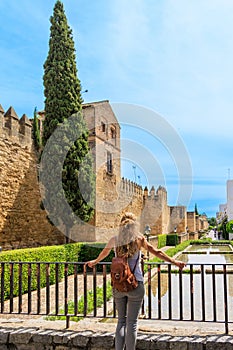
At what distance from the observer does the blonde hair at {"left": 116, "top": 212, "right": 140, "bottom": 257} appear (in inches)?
127

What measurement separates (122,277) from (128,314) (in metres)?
0.34

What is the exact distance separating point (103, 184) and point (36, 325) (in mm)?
12996

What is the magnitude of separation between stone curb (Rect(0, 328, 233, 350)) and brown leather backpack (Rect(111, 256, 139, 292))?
76cm

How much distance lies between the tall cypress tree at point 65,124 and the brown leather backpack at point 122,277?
347 inches

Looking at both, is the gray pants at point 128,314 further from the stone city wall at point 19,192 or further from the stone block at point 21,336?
the stone city wall at point 19,192

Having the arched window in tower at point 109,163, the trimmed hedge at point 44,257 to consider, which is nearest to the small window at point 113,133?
the arched window in tower at point 109,163

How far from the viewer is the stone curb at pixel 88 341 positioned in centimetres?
343

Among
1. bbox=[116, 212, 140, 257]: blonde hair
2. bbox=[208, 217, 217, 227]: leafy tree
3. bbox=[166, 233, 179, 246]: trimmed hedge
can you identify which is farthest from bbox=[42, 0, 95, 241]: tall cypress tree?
bbox=[208, 217, 217, 227]: leafy tree

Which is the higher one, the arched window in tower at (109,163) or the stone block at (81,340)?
the arched window in tower at (109,163)

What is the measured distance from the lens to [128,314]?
3.18 m

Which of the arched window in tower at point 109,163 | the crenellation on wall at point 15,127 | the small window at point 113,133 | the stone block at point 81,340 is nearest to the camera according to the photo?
the stone block at point 81,340

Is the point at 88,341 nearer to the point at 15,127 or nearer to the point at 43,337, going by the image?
the point at 43,337

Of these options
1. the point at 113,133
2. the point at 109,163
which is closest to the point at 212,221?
the point at 113,133

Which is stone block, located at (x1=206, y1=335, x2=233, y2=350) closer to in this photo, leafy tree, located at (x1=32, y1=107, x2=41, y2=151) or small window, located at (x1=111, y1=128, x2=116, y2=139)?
leafy tree, located at (x1=32, y1=107, x2=41, y2=151)
